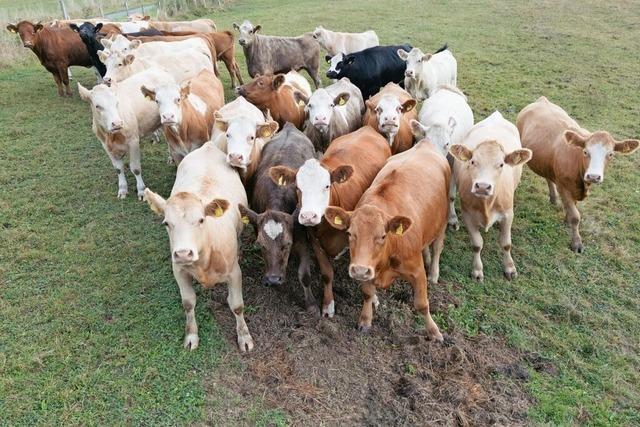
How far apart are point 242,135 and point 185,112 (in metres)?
1.60

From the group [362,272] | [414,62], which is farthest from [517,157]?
[414,62]

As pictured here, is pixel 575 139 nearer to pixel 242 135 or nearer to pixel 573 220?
pixel 573 220

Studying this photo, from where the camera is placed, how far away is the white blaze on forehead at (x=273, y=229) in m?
4.50

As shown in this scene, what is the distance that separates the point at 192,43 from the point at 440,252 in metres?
7.07

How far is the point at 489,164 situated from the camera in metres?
4.86

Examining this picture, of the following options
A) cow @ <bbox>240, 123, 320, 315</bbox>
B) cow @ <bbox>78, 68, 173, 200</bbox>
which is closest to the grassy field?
cow @ <bbox>78, 68, 173, 200</bbox>

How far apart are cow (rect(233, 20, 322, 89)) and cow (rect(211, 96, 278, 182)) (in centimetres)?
472

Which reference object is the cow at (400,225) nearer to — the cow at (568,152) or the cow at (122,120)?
the cow at (568,152)

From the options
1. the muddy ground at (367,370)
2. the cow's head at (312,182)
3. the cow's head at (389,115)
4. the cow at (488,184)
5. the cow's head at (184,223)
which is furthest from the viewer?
the cow's head at (389,115)

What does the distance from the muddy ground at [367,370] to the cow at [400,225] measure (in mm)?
231

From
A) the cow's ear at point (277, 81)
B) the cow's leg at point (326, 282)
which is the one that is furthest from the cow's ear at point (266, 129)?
the cow's leg at point (326, 282)

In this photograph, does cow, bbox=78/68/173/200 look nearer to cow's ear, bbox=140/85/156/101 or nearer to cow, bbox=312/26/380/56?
cow's ear, bbox=140/85/156/101

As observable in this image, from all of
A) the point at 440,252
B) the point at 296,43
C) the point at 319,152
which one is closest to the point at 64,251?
the point at 319,152

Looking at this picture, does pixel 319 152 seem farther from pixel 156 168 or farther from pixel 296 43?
pixel 296 43
